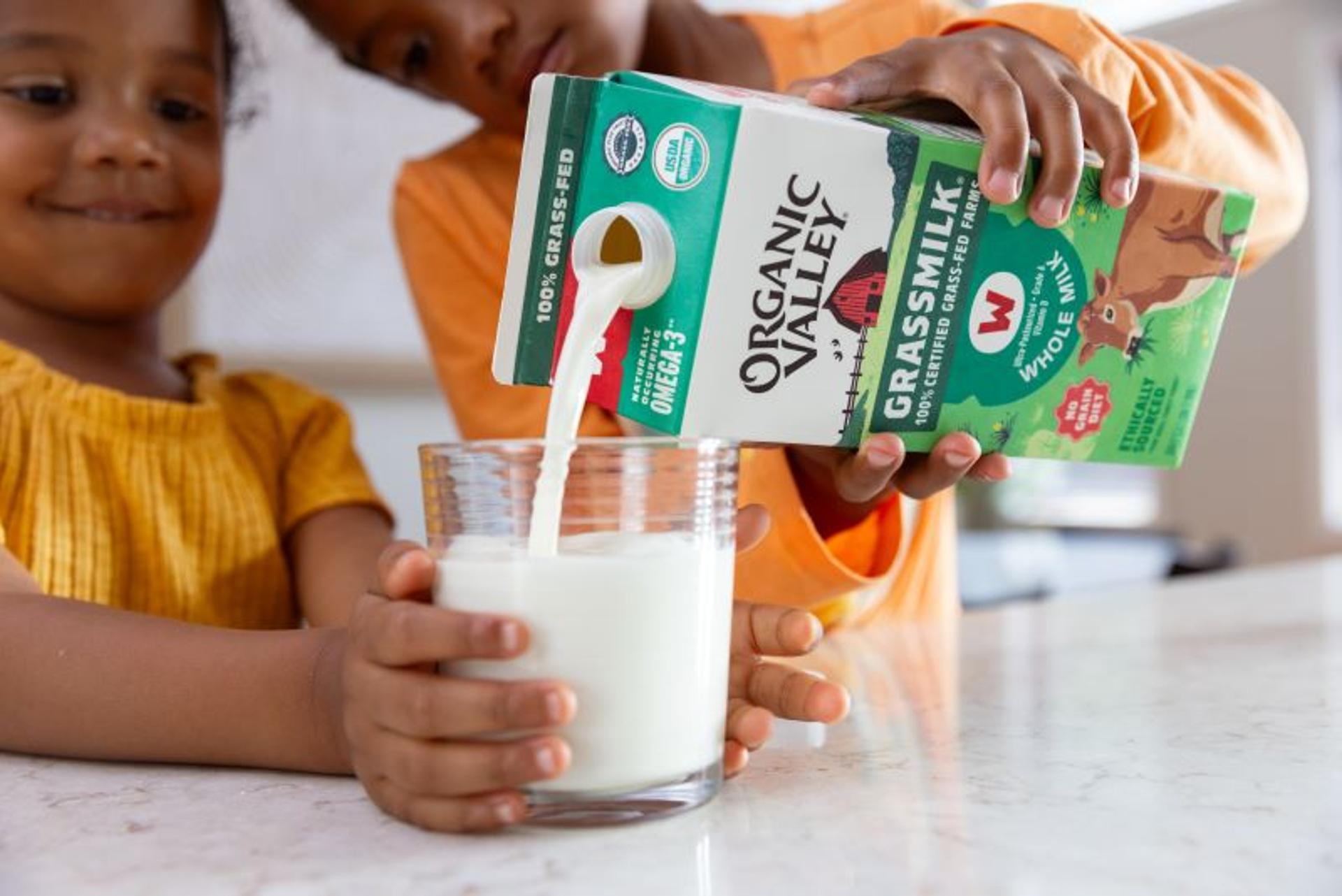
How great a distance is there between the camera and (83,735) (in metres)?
0.62

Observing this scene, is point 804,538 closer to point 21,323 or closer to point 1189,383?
point 1189,383

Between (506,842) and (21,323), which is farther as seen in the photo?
(21,323)

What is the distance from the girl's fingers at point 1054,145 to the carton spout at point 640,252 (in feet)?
0.60

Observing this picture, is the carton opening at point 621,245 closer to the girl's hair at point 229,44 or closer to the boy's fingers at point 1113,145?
the boy's fingers at point 1113,145

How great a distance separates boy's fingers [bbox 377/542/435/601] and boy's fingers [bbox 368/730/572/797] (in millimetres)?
52

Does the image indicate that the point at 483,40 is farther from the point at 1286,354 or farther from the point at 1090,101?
the point at 1286,354

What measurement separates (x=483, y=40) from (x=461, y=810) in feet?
2.16

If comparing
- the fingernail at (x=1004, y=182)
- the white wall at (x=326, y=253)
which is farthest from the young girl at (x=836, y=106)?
the white wall at (x=326, y=253)

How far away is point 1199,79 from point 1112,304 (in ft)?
1.10

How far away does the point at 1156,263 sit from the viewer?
0.67m

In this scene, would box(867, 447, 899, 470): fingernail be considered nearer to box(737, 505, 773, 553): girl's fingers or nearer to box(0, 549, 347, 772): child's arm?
box(737, 505, 773, 553): girl's fingers

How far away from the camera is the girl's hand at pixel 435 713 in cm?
46

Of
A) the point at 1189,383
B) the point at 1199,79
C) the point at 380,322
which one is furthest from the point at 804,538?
the point at 380,322

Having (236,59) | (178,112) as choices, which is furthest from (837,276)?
(236,59)
